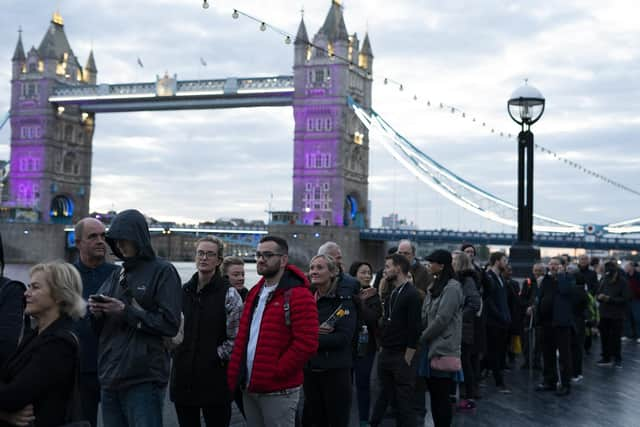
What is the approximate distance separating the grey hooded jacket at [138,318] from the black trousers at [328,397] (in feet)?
4.63

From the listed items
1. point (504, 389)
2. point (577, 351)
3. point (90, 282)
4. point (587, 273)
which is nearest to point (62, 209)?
point (587, 273)

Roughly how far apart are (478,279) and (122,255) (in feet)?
15.8

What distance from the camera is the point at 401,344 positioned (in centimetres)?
611

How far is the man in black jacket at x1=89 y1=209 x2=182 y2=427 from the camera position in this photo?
161 inches

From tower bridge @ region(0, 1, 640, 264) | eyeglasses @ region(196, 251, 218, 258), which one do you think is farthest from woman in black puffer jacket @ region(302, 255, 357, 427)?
tower bridge @ region(0, 1, 640, 264)

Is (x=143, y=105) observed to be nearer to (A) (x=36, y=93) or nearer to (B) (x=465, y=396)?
(A) (x=36, y=93)

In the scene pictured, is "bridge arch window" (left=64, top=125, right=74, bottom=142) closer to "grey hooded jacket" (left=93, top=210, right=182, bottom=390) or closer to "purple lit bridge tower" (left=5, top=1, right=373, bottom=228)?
"purple lit bridge tower" (left=5, top=1, right=373, bottom=228)

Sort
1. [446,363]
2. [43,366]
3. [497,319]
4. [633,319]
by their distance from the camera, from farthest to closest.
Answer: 1. [633,319]
2. [497,319]
3. [446,363]
4. [43,366]

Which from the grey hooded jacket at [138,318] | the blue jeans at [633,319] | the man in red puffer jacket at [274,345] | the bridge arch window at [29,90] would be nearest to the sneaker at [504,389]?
the man in red puffer jacket at [274,345]

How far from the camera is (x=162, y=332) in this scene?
13.6ft

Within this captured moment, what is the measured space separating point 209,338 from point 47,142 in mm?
63439

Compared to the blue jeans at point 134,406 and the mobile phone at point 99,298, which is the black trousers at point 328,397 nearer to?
the blue jeans at point 134,406

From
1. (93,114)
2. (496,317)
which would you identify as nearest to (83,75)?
(93,114)

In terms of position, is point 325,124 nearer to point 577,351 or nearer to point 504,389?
point 577,351
